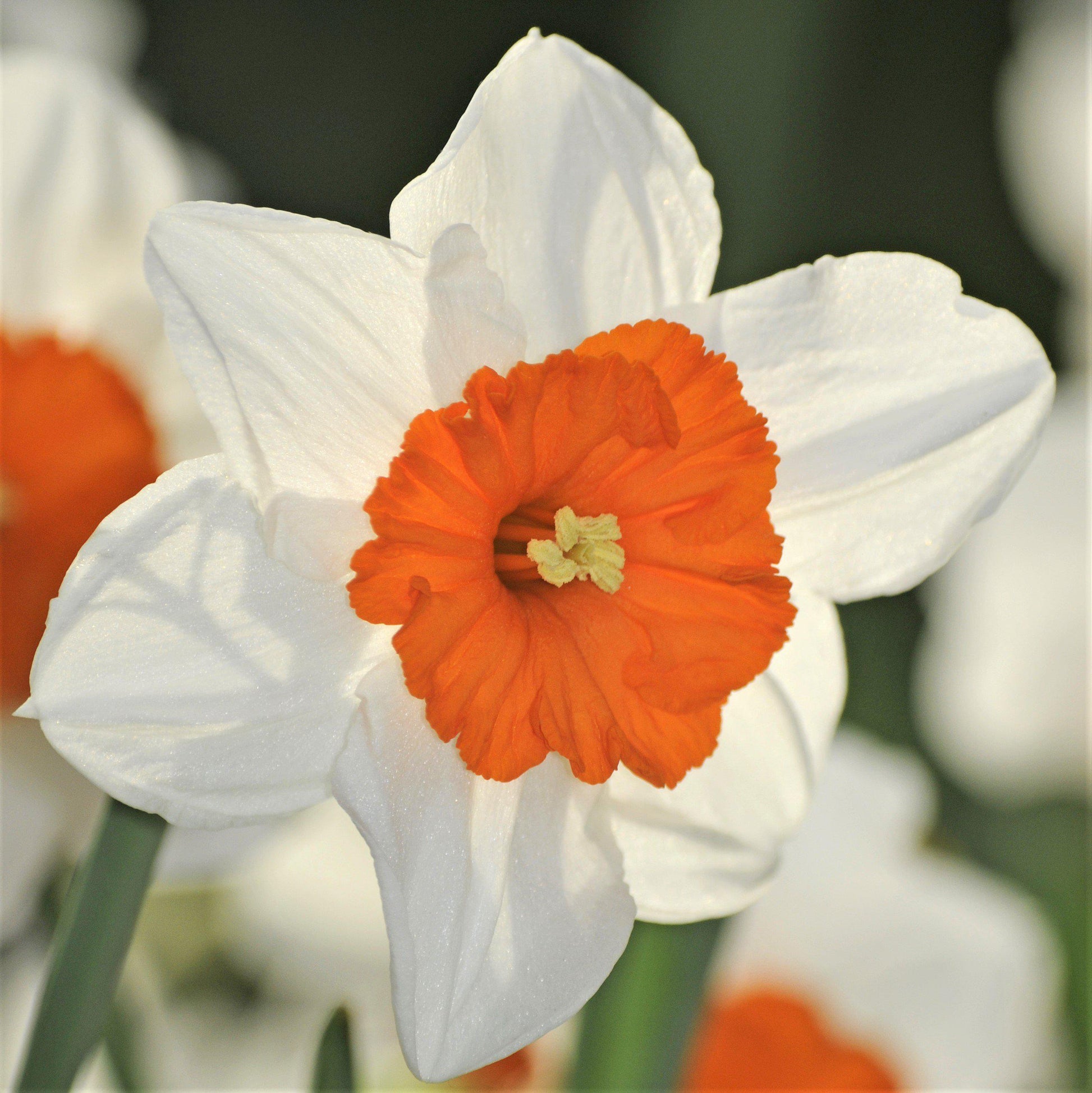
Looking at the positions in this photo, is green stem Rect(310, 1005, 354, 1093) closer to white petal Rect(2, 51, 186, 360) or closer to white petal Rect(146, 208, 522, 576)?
white petal Rect(146, 208, 522, 576)

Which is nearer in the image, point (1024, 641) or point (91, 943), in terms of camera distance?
point (91, 943)

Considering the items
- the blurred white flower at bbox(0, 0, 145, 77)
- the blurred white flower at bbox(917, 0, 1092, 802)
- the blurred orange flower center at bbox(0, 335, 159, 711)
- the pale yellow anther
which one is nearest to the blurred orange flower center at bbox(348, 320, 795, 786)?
the pale yellow anther

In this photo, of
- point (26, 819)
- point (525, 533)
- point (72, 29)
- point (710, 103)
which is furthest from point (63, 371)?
point (710, 103)

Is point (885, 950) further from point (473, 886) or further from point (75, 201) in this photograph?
point (75, 201)

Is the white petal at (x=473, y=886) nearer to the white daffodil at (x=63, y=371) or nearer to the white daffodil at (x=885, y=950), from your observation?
the white daffodil at (x=63, y=371)

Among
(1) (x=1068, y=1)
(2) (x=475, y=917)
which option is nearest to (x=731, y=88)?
(1) (x=1068, y=1)

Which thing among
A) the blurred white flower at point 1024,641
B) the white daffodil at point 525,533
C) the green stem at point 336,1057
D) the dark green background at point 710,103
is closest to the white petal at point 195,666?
the white daffodil at point 525,533
